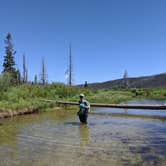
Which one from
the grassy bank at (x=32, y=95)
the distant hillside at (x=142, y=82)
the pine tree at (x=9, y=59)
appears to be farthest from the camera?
the distant hillside at (x=142, y=82)

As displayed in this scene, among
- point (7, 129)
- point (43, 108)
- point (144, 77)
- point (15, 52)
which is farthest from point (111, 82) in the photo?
point (7, 129)

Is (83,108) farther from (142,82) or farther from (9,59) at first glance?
(142,82)

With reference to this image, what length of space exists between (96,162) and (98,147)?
1.78m

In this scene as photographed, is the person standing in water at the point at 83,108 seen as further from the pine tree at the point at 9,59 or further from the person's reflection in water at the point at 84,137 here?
the pine tree at the point at 9,59

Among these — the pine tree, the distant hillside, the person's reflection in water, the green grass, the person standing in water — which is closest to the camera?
the person's reflection in water

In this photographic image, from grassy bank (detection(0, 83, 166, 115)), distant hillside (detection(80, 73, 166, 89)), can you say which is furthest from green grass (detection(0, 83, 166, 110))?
distant hillside (detection(80, 73, 166, 89))

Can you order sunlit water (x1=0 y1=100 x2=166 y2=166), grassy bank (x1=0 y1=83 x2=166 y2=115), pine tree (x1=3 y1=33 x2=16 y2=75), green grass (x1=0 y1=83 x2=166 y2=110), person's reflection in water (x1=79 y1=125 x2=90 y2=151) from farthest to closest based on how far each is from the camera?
pine tree (x1=3 y1=33 x2=16 y2=75)
green grass (x1=0 y1=83 x2=166 y2=110)
grassy bank (x1=0 y1=83 x2=166 y2=115)
person's reflection in water (x1=79 y1=125 x2=90 y2=151)
sunlit water (x1=0 y1=100 x2=166 y2=166)

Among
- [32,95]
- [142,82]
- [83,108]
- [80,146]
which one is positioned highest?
[142,82]

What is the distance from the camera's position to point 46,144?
9.70 metres

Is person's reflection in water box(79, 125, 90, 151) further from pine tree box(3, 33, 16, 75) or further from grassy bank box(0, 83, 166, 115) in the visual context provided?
pine tree box(3, 33, 16, 75)

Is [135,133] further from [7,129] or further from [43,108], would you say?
[43,108]

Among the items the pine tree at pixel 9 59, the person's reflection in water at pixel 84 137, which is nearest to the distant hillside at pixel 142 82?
the pine tree at pixel 9 59

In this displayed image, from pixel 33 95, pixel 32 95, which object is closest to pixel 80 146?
pixel 32 95

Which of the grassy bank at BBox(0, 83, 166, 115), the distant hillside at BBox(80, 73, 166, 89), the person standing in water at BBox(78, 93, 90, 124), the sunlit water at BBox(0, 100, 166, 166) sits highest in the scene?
the distant hillside at BBox(80, 73, 166, 89)
